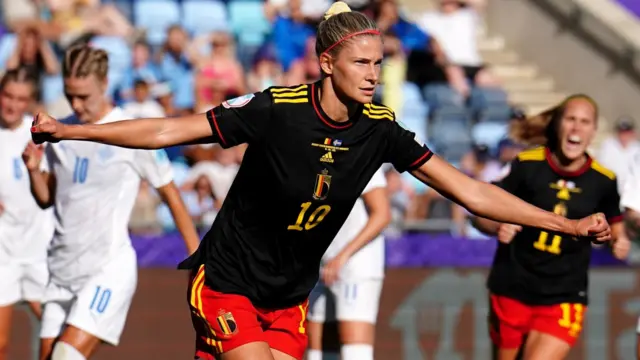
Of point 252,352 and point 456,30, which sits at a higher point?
point 456,30

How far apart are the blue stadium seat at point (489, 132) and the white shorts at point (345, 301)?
5.79 metres

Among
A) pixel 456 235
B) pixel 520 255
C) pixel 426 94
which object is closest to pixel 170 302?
pixel 456 235

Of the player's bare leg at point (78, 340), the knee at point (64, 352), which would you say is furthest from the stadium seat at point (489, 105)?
the knee at point (64, 352)

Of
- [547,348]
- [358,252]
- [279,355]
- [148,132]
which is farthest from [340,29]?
[358,252]

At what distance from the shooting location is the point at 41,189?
25.8 ft

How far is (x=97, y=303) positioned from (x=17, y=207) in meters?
1.71

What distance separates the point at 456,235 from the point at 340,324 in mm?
2859

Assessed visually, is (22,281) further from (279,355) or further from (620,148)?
(620,148)

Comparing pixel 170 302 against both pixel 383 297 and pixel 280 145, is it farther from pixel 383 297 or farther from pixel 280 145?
pixel 280 145

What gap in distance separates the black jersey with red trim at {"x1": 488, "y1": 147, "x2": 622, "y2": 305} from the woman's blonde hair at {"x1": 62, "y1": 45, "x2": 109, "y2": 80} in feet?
8.59

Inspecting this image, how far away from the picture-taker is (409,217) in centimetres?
1257

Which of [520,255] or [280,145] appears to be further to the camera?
[520,255]

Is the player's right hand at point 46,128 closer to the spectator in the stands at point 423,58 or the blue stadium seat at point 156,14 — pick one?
the spectator in the stands at point 423,58

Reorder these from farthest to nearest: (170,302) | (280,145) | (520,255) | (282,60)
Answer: (282,60)
(170,302)
(520,255)
(280,145)
